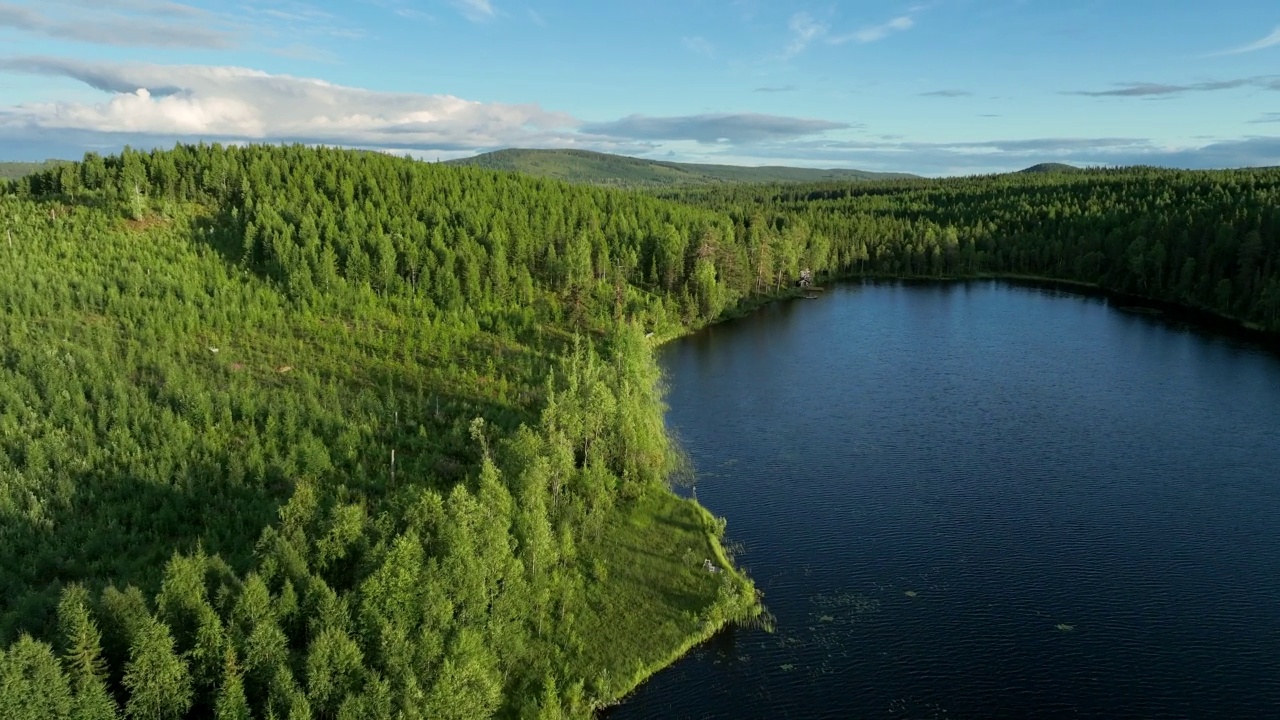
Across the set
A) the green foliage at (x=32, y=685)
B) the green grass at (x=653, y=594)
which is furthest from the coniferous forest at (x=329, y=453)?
the green grass at (x=653, y=594)

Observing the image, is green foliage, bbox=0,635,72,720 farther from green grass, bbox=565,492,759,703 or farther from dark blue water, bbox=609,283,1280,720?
dark blue water, bbox=609,283,1280,720

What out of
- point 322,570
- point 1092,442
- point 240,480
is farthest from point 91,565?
point 1092,442

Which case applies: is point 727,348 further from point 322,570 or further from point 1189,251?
point 1189,251

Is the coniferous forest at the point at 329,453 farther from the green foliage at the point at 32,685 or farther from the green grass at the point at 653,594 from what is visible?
the green grass at the point at 653,594

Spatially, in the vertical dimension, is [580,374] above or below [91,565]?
above

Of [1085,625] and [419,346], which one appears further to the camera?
[419,346]

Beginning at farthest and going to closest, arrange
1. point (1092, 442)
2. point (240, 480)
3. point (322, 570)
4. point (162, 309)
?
point (162, 309), point (1092, 442), point (240, 480), point (322, 570)
